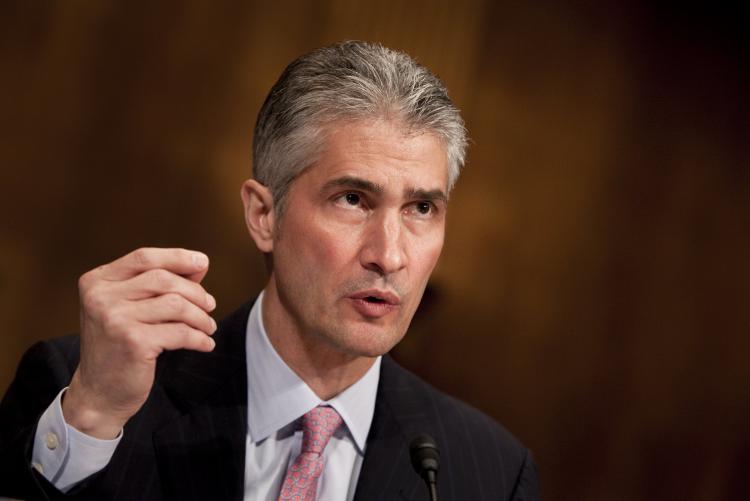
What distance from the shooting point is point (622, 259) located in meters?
2.79

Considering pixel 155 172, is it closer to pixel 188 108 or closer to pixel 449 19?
pixel 188 108

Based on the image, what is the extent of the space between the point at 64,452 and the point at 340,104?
838mm

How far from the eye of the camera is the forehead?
1.67 meters

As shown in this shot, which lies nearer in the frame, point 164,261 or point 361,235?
point 164,261

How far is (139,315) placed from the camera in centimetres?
137

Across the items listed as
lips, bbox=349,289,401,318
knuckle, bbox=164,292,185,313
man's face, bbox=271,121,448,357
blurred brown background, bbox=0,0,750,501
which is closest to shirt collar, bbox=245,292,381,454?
man's face, bbox=271,121,448,357

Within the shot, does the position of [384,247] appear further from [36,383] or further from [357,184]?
[36,383]

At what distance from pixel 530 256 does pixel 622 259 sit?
0.99ft

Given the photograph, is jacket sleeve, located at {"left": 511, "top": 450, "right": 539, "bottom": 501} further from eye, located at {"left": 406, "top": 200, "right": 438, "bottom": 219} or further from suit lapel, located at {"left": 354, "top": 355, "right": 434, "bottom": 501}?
eye, located at {"left": 406, "top": 200, "right": 438, "bottom": 219}

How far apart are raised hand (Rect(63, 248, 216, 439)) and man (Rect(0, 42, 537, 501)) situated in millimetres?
103

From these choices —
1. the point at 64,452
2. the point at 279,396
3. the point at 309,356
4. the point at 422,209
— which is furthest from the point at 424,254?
the point at 64,452

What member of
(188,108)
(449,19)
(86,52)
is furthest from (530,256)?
(86,52)

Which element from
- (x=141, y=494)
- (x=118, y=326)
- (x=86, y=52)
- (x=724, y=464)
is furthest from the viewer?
(x=724, y=464)

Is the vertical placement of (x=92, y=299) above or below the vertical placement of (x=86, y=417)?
above
